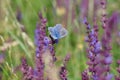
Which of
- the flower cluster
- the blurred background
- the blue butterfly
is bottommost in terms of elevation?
the blurred background

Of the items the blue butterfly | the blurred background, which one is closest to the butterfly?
the blue butterfly

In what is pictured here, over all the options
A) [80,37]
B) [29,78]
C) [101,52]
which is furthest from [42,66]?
[80,37]

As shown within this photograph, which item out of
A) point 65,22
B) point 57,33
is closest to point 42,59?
point 57,33

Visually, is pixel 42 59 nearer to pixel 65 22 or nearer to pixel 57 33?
pixel 57 33

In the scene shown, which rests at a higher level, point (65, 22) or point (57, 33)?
point (57, 33)

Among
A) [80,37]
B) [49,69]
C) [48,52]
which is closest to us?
[49,69]

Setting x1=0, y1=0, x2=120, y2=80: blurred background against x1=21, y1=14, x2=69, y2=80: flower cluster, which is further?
x1=0, y1=0, x2=120, y2=80: blurred background

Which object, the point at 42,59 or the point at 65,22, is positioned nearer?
the point at 42,59

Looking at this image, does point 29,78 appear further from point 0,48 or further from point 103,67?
point 0,48

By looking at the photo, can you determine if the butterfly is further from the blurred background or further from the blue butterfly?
the blurred background

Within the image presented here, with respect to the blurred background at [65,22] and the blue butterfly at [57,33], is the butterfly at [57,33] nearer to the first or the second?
the blue butterfly at [57,33]

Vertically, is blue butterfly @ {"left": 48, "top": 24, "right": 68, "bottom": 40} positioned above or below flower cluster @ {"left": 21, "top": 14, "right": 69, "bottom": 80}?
above
